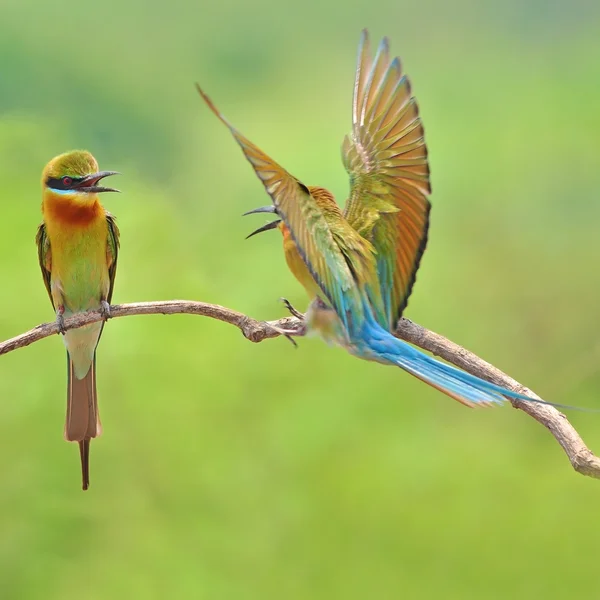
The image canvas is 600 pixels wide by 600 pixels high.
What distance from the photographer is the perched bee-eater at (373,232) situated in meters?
0.79

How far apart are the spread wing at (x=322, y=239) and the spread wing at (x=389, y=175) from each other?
0.04 metres

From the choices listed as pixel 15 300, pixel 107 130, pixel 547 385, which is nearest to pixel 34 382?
pixel 15 300

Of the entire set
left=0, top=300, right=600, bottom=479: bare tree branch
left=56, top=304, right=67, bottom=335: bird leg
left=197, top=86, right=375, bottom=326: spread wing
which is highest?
left=197, top=86, right=375, bottom=326: spread wing

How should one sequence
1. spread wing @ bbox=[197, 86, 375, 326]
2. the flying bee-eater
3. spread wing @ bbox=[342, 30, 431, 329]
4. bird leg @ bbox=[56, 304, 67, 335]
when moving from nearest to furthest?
spread wing @ bbox=[197, 86, 375, 326] < spread wing @ bbox=[342, 30, 431, 329] < bird leg @ bbox=[56, 304, 67, 335] < the flying bee-eater

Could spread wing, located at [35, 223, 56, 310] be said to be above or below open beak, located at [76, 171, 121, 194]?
below

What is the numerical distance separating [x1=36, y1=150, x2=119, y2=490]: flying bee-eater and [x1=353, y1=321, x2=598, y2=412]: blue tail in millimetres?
629

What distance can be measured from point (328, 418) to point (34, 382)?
69cm

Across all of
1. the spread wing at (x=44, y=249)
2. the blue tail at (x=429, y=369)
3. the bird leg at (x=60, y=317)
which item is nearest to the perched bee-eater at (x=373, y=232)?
the blue tail at (x=429, y=369)

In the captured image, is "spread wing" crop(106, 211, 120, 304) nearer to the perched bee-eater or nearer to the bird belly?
the bird belly

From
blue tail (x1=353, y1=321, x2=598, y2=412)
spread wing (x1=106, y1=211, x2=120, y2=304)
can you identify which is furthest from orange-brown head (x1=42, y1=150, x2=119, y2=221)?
blue tail (x1=353, y1=321, x2=598, y2=412)

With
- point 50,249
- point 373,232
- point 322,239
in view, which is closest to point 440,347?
point 373,232

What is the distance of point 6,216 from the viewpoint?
7.00 ft

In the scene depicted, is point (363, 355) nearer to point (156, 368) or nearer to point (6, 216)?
point (156, 368)

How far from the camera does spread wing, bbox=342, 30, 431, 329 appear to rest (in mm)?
938
